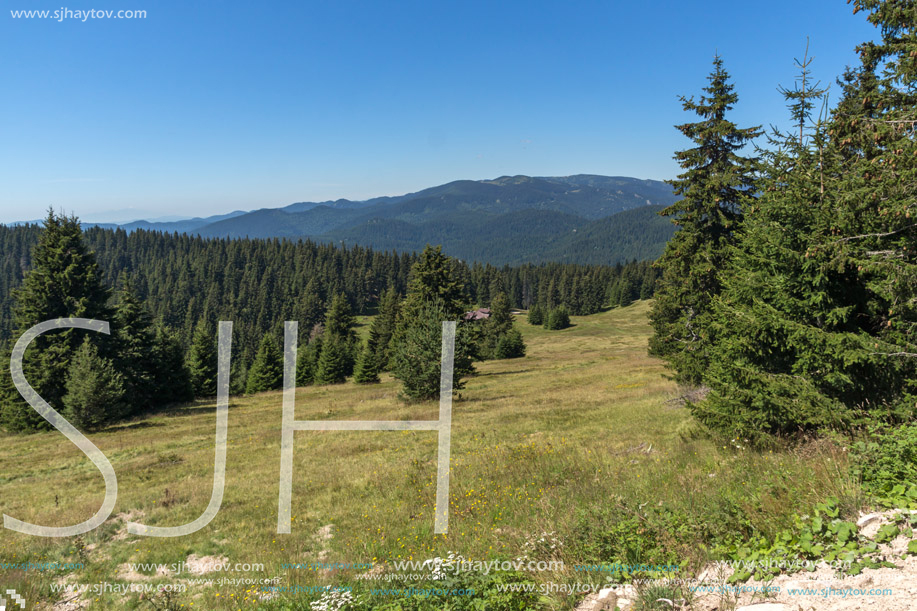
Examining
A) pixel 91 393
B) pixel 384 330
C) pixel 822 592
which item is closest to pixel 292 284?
pixel 384 330

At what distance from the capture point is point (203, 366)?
44.8 meters

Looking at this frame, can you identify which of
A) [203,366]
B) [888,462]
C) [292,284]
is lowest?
[203,366]

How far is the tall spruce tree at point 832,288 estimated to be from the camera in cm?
732

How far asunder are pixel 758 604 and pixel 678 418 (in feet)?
40.3

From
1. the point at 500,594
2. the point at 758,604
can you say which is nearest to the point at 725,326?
the point at 758,604

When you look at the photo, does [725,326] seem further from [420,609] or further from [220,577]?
[220,577]

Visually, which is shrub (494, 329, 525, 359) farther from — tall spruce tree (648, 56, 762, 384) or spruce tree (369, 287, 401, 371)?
tall spruce tree (648, 56, 762, 384)

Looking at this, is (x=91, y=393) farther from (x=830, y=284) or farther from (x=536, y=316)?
(x=536, y=316)

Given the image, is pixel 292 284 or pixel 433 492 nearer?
pixel 433 492

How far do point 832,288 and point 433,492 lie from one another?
9313 mm

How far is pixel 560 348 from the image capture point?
78188 millimetres

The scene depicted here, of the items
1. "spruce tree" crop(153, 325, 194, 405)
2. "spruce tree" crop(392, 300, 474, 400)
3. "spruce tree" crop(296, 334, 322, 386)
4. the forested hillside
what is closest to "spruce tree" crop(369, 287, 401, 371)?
"spruce tree" crop(296, 334, 322, 386)

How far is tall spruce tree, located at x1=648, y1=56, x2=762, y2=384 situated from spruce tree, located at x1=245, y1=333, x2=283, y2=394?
4332 cm

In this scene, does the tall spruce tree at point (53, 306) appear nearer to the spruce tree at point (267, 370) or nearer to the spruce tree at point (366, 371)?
the spruce tree at point (267, 370)
